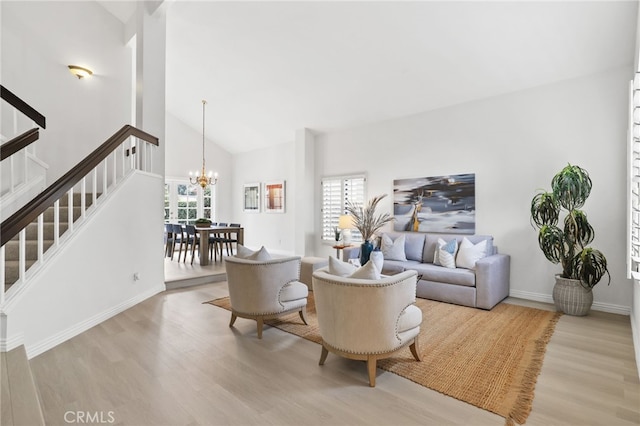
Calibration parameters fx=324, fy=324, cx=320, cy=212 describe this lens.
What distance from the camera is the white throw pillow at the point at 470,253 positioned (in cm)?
439

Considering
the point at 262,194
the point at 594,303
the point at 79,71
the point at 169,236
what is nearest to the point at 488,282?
the point at 594,303

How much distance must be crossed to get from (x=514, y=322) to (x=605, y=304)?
1411mm

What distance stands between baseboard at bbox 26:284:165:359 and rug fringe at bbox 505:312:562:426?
11.5 ft

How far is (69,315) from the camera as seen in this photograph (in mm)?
3035

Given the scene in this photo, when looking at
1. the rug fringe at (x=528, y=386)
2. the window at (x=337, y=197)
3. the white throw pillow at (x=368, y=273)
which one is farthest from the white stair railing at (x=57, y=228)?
the window at (x=337, y=197)

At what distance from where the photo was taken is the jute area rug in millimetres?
2168

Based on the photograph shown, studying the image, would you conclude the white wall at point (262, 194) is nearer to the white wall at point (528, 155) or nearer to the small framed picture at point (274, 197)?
the small framed picture at point (274, 197)

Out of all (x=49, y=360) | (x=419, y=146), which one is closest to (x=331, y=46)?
(x=419, y=146)

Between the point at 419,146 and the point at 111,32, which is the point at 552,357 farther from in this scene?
the point at 111,32

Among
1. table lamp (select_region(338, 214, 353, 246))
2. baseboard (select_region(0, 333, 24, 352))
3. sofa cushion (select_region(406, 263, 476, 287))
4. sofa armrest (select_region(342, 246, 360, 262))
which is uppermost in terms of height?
table lamp (select_region(338, 214, 353, 246))

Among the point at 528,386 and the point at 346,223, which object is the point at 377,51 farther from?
the point at 528,386

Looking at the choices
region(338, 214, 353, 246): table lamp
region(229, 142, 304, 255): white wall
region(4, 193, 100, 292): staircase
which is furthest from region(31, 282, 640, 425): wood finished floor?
region(229, 142, 304, 255): white wall

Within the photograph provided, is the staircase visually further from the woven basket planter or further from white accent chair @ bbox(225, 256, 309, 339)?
the woven basket planter

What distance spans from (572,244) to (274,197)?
6650 millimetres
